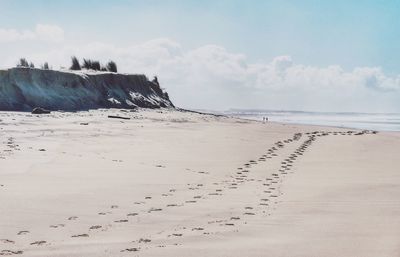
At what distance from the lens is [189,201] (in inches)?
259

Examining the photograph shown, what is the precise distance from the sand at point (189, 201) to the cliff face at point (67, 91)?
11.7 metres

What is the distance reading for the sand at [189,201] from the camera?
4477 millimetres

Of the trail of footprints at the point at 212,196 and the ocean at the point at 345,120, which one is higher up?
the ocean at the point at 345,120

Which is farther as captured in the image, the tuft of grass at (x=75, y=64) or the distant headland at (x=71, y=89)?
the tuft of grass at (x=75, y=64)

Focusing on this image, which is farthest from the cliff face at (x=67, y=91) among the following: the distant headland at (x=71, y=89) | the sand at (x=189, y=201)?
the sand at (x=189, y=201)

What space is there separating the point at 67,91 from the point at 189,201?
2143 cm

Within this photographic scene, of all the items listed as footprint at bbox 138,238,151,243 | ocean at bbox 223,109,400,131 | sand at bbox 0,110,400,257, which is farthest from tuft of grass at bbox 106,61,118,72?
footprint at bbox 138,238,151,243

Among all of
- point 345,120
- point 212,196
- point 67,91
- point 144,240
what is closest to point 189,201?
point 212,196

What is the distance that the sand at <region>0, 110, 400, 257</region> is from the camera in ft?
14.7

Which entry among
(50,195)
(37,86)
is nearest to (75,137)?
(50,195)

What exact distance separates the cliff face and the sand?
11.7m

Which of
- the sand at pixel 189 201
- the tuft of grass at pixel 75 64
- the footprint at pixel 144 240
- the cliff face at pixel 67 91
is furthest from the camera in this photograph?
the tuft of grass at pixel 75 64

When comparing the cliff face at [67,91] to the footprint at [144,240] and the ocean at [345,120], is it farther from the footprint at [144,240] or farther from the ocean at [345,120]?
the footprint at [144,240]

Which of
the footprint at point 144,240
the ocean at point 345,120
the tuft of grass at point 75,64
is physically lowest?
the footprint at point 144,240
